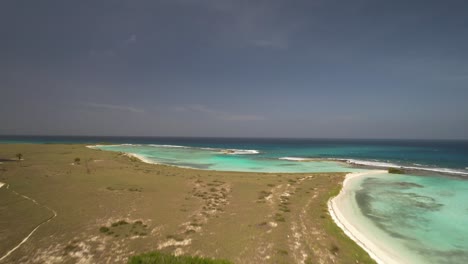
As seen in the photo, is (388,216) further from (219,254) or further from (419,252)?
(219,254)

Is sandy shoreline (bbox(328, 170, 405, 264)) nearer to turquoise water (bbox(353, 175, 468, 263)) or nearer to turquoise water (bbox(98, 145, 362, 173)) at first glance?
turquoise water (bbox(353, 175, 468, 263))

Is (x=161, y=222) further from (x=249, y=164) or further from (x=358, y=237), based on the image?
(x=249, y=164)

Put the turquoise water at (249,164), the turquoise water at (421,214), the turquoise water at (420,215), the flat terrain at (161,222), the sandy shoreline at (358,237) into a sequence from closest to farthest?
Result: the flat terrain at (161,222) < the sandy shoreline at (358,237) < the turquoise water at (420,215) < the turquoise water at (421,214) < the turquoise water at (249,164)

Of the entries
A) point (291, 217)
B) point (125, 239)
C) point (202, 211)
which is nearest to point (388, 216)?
point (291, 217)

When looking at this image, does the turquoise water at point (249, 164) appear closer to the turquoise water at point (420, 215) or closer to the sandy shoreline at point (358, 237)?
the turquoise water at point (420, 215)

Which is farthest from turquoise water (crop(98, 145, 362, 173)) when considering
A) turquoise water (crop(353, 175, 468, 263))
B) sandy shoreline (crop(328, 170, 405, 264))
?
sandy shoreline (crop(328, 170, 405, 264))

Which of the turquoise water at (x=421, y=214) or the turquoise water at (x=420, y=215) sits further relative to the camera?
the turquoise water at (x=421, y=214)

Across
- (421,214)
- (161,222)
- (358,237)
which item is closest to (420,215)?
(421,214)

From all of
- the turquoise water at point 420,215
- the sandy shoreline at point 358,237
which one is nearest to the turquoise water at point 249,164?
the turquoise water at point 420,215

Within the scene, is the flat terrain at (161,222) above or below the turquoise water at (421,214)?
above
